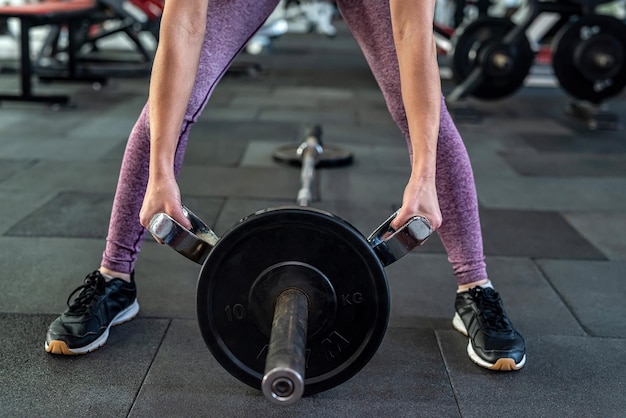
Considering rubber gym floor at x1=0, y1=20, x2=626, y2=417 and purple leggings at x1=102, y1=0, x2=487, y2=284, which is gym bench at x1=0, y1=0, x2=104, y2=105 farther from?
purple leggings at x1=102, y1=0, x2=487, y2=284

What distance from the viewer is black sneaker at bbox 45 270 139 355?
1185 mm

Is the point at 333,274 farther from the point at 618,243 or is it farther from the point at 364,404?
the point at 618,243

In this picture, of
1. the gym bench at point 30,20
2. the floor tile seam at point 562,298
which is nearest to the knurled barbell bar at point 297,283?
the floor tile seam at point 562,298

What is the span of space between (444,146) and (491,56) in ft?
7.25

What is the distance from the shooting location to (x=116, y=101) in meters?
3.70

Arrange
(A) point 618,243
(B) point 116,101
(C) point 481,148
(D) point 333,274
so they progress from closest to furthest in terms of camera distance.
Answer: (D) point 333,274, (A) point 618,243, (C) point 481,148, (B) point 116,101

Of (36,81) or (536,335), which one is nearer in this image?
(536,335)

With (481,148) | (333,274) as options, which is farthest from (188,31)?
(481,148)

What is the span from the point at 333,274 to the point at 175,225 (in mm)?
214

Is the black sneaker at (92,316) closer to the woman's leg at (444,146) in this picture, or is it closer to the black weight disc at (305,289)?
the black weight disc at (305,289)

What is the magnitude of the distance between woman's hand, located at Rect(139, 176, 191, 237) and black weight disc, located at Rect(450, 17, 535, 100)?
8.32 ft

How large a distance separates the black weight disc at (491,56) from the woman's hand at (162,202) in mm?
2535

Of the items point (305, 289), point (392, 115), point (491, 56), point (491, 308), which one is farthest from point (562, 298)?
point (491, 56)

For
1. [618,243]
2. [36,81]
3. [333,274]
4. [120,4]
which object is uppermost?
[333,274]
